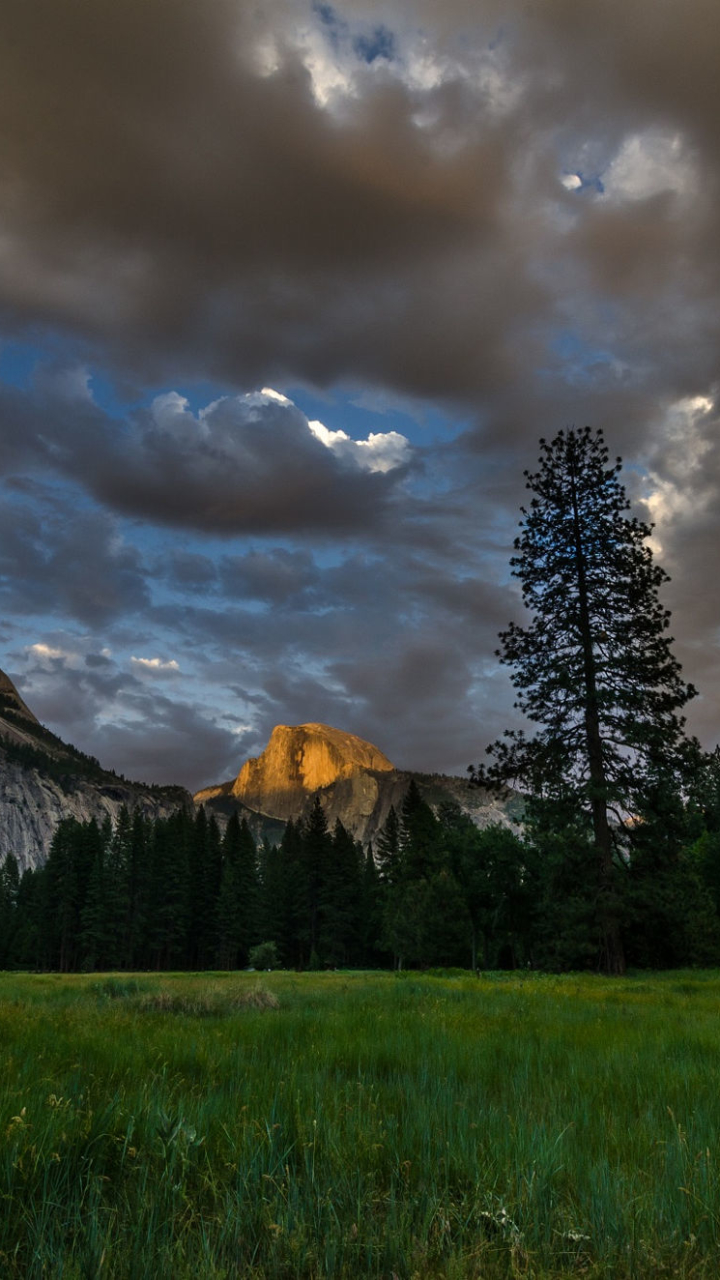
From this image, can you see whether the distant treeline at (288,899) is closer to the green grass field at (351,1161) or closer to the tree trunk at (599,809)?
the tree trunk at (599,809)

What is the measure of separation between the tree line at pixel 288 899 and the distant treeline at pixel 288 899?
0.17m

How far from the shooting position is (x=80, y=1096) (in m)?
3.72

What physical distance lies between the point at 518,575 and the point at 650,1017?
66.8 ft

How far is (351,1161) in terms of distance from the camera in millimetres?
3318

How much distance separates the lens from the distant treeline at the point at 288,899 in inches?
2562

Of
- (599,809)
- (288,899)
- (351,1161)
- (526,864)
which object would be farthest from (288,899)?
(351,1161)

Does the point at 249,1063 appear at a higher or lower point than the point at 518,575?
lower

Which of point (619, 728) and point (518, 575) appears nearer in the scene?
point (619, 728)

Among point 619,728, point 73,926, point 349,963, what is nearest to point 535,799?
point 619,728

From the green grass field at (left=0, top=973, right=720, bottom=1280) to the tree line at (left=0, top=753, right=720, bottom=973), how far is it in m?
51.4

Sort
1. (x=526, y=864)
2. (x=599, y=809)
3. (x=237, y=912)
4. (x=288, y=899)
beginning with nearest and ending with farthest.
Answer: (x=599, y=809), (x=526, y=864), (x=237, y=912), (x=288, y=899)

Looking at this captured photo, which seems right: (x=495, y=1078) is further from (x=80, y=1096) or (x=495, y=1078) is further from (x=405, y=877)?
(x=405, y=877)

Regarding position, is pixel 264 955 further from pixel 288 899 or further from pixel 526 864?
pixel 526 864

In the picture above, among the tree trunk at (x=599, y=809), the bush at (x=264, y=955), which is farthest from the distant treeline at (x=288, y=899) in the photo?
the tree trunk at (x=599, y=809)
